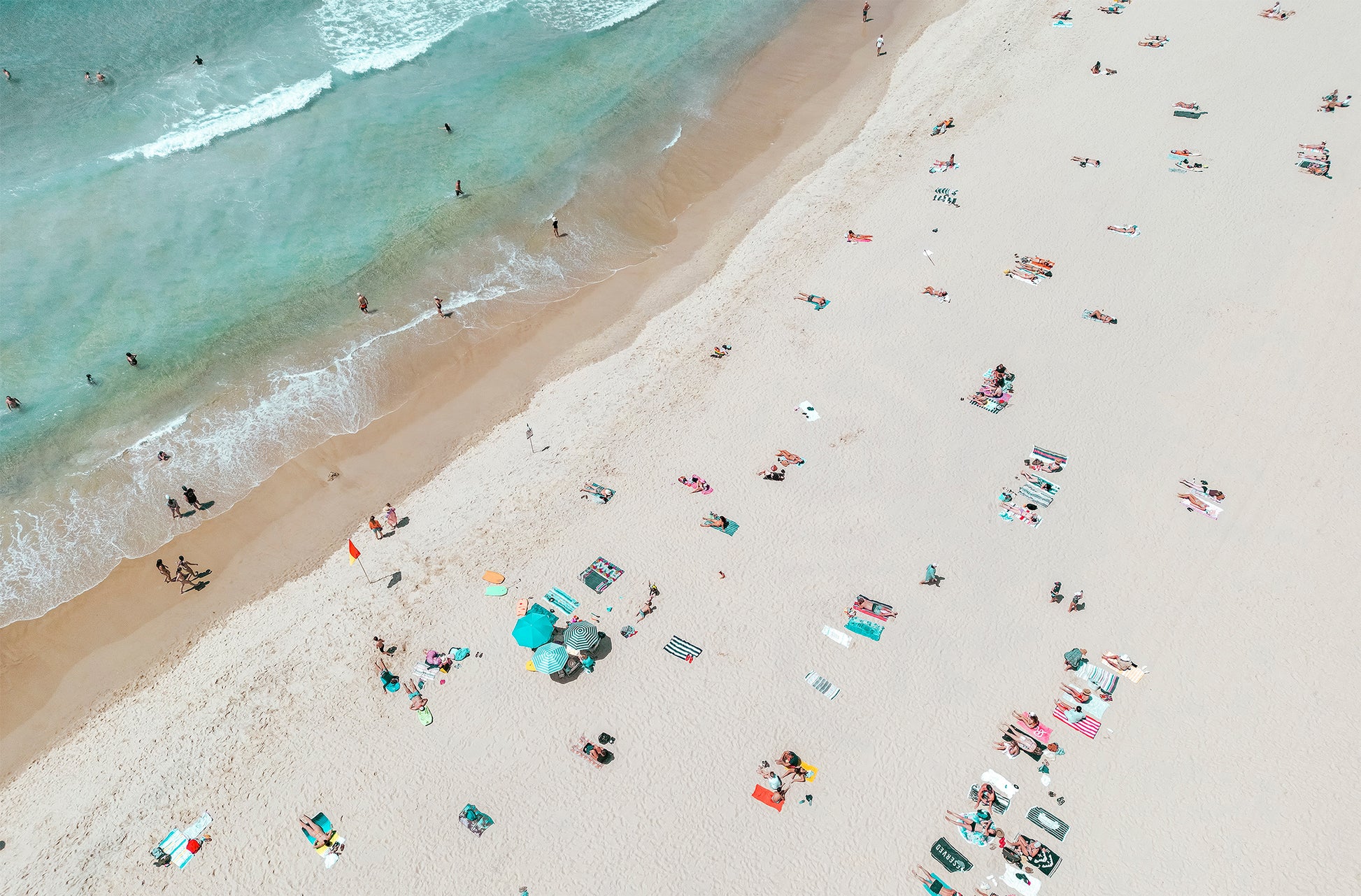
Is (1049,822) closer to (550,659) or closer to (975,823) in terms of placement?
(975,823)

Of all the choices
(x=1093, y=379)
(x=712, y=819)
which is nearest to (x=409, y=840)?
(x=712, y=819)

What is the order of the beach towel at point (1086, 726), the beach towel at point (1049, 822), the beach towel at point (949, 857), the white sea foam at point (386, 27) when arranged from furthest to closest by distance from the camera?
1. the white sea foam at point (386, 27)
2. the beach towel at point (1086, 726)
3. the beach towel at point (1049, 822)
4. the beach towel at point (949, 857)

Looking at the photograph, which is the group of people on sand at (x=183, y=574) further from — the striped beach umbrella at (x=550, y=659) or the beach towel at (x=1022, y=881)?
the beach towel at (x=1022, y=881)

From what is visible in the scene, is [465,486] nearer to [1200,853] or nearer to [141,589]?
[141,589]

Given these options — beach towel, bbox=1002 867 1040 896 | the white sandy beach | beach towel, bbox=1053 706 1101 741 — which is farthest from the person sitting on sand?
beach towel, bbox=1053 706 1101 741

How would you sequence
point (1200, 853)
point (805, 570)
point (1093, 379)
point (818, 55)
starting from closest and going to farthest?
point (1200, 853)
point (805, 570)
point (1093, 379)
point (818, 55)

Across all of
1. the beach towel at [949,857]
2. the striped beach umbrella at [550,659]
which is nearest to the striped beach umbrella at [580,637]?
the striped beach umbrella at [550,659]

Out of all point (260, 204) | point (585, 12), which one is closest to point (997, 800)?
point (260, 204)
